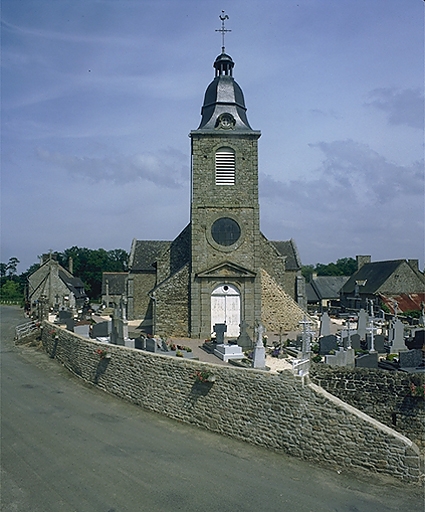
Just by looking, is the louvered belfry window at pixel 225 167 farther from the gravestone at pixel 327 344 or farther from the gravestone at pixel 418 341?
the gravestone at pixel 418 341

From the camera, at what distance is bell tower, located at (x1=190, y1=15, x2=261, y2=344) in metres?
21.8

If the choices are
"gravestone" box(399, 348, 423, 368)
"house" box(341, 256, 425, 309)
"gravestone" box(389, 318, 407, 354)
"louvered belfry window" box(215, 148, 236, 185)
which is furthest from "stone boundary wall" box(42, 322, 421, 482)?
"house" box(341, 256, 425, 309)

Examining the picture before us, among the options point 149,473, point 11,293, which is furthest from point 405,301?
point 11,293

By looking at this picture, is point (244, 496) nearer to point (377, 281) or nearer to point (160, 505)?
point (160, 505)

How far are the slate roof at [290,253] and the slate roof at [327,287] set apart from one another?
15.0 metres

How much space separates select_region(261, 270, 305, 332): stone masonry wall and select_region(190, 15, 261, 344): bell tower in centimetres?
152

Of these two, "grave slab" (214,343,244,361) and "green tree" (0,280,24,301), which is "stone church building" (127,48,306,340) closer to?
"grave slab" (214,343,244,361)

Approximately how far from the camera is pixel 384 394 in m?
12.4

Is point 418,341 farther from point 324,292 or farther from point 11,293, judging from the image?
point 11,293

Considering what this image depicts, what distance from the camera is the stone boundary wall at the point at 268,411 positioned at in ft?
33.7

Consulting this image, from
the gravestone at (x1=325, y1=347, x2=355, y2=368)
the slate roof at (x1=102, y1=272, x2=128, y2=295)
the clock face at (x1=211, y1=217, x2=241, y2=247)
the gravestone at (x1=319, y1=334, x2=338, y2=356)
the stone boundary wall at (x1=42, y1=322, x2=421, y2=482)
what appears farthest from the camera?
the slate roof at (x1=102, y1=272, x2=128, y2=295)

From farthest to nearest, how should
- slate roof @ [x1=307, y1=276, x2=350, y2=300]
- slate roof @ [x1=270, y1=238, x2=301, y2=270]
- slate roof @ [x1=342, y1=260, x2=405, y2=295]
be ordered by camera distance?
slate roof @ [x1=307, y1=276, x2=350, y2=300]
slate roof @ [x1=342, y1=260, x2=405, y2=295]
slate roof @ [x1=270, y1=238, x2=301, y2=270]

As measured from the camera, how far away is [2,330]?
3192cm

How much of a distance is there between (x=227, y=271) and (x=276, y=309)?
361 cm
